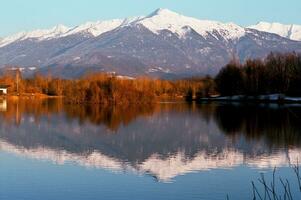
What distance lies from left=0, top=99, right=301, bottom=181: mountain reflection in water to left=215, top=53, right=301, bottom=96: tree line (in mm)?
37772

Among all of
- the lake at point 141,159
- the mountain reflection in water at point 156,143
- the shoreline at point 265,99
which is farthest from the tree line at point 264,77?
the lake at point 141,159

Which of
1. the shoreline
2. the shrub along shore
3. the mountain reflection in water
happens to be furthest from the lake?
the shoreline

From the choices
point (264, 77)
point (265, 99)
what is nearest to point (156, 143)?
point (265, 99)

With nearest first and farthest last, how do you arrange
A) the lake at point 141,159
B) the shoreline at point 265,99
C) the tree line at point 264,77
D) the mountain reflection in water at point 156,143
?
1. the lake at point 141,159
2. the mountain reflection in water at point 156,143
3. the shoreline at point 265,99
4. the tree line at point 264,77

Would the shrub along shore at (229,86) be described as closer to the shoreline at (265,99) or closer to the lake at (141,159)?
the shoreline at (265,99)

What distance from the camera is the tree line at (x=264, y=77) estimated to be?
74.0 metres

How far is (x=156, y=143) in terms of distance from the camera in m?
25.2

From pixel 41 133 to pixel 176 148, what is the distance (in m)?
8.39

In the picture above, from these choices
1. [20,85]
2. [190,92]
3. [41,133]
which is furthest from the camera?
[20,85]

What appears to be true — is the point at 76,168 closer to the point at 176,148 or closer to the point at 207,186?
the point at 207,186

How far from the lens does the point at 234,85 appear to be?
8338 cm

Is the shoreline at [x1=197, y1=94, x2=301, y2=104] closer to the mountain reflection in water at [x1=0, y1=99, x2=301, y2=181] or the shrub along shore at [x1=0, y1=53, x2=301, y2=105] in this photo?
the shrub along shore at [x1=0, y1=53, x2=301, y2=105]

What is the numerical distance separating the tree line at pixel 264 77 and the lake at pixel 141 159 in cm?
4109

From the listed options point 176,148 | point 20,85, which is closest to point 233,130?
point 176,148
